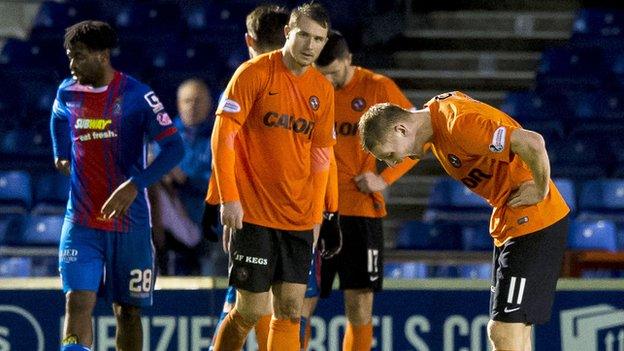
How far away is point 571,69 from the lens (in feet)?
39.4

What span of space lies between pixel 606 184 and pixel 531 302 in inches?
200

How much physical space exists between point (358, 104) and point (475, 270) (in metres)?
2.23

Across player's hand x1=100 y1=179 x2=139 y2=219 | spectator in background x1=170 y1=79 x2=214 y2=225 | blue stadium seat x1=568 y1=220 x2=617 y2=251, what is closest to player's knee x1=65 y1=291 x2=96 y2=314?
player's hand x1=100 y1=179 x2=139 y2=219

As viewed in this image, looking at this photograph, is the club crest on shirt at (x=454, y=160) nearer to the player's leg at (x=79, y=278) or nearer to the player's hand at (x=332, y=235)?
the player's hand at (x=332, y=235)

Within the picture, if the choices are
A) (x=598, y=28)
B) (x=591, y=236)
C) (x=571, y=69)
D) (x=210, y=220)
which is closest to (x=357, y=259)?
(x=210, y=220)

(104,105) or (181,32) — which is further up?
(181,32)

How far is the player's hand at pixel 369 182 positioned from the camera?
24.1 feet

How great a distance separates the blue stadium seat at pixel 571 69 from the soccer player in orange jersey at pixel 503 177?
19.5 ft

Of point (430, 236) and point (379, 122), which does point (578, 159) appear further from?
point (379, 122)

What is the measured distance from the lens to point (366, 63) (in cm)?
1157

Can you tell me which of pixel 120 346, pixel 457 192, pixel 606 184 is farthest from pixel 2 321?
pixel 606 184

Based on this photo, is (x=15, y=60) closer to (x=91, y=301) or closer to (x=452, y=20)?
(x=452, y=20)

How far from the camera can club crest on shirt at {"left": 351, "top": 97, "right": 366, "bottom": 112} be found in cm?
741

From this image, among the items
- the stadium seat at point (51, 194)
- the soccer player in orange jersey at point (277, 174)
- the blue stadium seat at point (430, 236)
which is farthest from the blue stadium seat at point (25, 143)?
the soccer player in orange jersey at point (277, 174)
